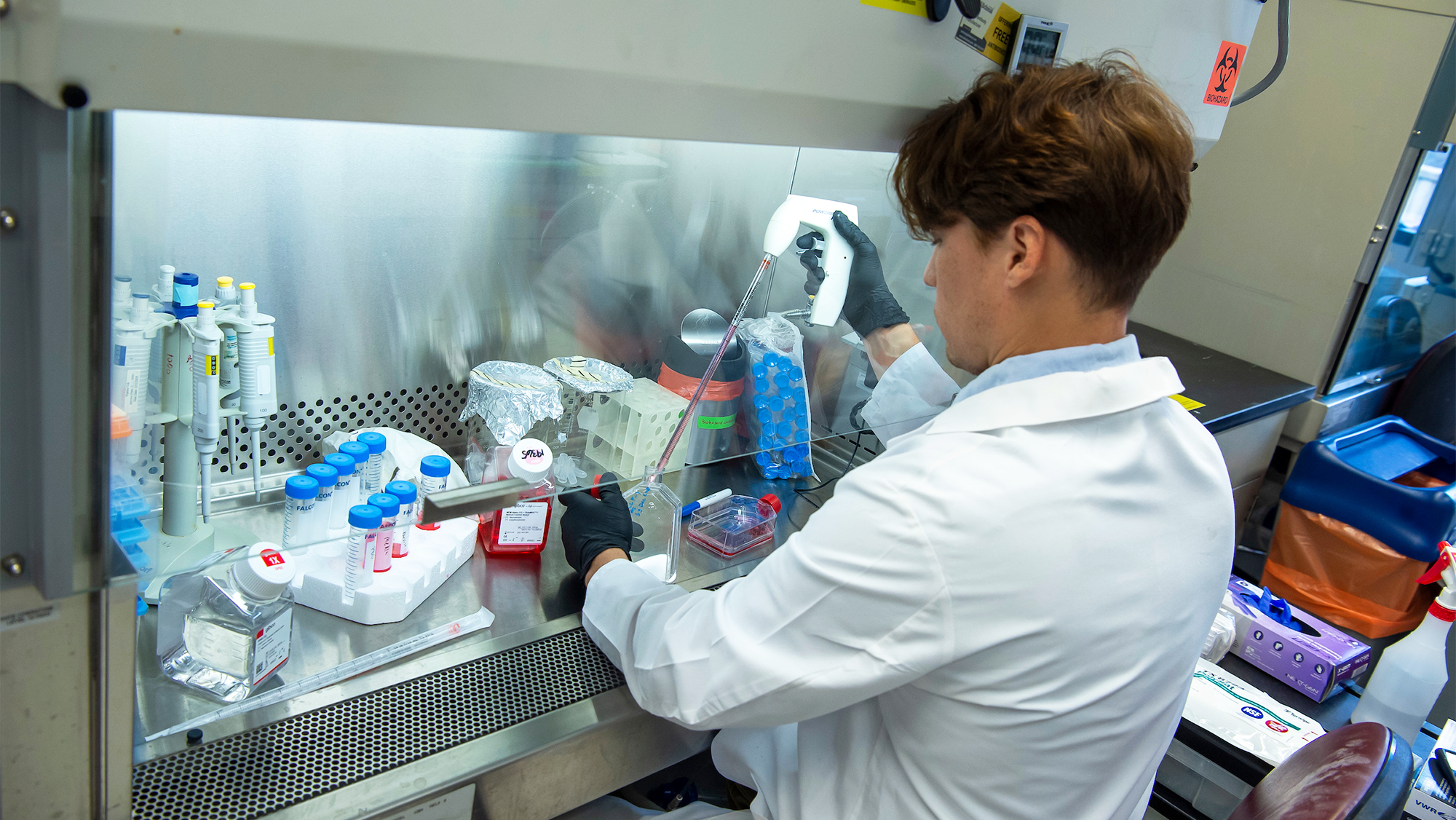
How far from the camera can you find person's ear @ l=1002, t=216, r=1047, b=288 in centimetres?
102

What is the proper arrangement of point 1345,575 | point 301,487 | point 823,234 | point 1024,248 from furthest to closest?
point 1345,575, point 823,234, point 301,487, point 1024,248

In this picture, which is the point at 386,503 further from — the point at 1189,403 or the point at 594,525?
the point at 1189,403

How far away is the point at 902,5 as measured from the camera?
→ 1.08 meters

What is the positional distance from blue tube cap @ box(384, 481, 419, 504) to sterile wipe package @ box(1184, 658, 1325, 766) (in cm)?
118

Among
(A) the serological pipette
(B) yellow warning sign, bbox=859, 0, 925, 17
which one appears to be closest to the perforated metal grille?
(A) the serological pipette

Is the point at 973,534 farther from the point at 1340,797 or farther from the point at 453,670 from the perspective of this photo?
the point at 453,670

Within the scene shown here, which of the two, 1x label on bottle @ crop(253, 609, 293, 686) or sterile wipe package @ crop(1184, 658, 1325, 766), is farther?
sterile wipe package @ crop(1184, 658, 1325, 766)

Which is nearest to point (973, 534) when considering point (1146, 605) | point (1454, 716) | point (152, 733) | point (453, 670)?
point (1146, 605)

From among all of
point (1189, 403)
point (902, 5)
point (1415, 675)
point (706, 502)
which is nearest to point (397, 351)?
point (706, 502)

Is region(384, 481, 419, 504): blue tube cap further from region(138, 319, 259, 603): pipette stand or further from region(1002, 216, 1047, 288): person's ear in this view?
region(1002, 216, 1047, 288): person's ear

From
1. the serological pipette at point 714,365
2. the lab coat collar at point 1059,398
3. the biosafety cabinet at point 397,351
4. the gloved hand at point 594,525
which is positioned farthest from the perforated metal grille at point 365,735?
the lab coat collar at point 1059,398

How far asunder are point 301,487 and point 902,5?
944 millimetres

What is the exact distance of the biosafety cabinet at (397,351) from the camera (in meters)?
0.74

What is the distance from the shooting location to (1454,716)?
212cm
